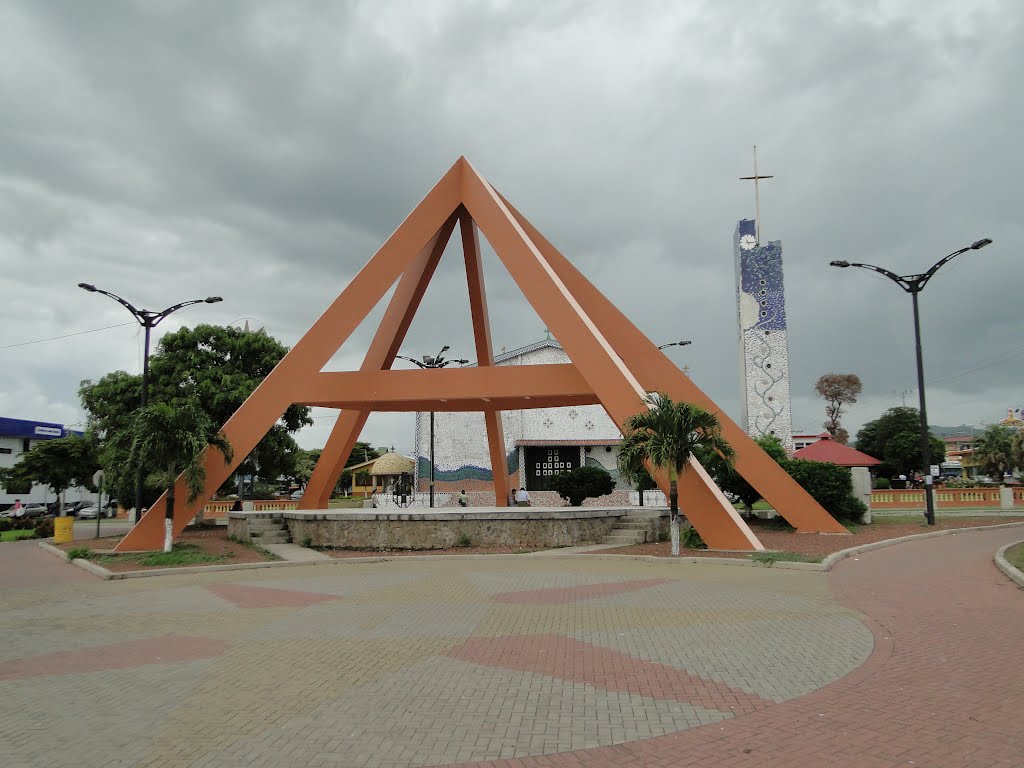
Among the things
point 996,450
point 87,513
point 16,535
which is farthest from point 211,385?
point 996,450

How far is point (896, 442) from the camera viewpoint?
197ft

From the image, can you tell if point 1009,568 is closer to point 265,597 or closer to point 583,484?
point 265,597

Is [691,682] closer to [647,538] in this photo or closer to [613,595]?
[613,595]

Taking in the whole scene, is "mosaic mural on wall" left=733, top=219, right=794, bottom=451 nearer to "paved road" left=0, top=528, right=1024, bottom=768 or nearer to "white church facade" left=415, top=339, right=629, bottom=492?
"white church facade" left=415, top=339, right=629, bottom=492

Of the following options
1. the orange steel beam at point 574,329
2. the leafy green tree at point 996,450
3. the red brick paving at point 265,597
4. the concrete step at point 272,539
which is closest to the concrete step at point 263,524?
the concrete step at point 272,539

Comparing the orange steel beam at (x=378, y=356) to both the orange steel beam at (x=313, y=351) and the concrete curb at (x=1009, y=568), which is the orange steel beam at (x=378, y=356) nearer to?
the orange steel beam at (x=313, y=351)

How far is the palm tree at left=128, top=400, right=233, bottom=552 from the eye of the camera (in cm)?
1803

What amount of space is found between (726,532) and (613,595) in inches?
254

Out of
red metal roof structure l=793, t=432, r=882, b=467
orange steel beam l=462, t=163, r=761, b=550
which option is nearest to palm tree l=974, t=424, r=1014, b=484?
red metal roof structure l=793, t=432, r=882, b=467

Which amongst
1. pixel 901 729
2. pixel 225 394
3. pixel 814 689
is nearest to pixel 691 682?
pixel 814 689

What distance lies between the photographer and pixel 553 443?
44.7m

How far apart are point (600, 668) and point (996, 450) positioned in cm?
5178

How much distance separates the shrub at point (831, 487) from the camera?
→ 2308 centimetres

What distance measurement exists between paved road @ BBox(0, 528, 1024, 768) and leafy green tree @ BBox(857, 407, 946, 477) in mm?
53386
